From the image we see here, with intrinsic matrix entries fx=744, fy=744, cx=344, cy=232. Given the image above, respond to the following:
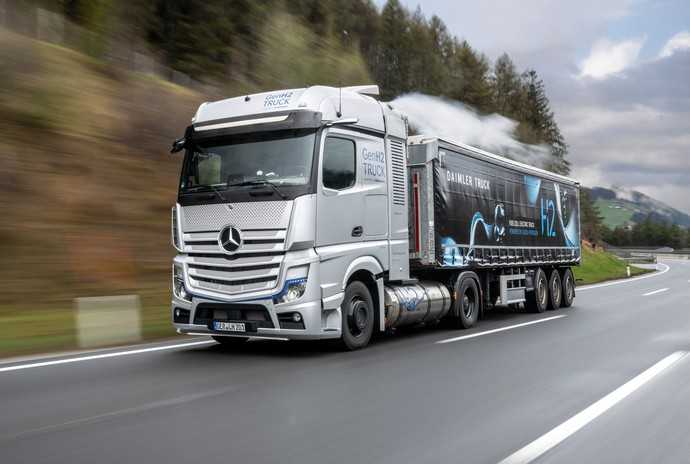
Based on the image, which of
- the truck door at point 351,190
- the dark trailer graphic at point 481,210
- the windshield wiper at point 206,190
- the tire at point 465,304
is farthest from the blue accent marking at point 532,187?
the windshield wiper at point 206,190

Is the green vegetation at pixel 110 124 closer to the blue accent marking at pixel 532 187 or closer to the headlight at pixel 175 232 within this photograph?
the headlight at pixel 175 232

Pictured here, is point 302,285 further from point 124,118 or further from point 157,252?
point 124,118

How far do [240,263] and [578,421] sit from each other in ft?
15.6

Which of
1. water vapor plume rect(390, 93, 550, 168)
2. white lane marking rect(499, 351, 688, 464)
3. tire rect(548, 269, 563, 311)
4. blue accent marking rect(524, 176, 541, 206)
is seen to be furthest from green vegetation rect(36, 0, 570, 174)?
white lane marking rect(499, 351, 688, 464)

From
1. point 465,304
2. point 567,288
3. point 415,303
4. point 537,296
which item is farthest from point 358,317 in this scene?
point 567,288

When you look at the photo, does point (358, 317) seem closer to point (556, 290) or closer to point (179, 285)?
point (179, 285)

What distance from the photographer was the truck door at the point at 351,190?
31.0 feet

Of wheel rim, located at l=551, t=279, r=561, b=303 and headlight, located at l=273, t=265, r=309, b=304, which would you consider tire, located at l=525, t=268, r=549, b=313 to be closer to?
wheel rim, located at l=551, t=279, r=561, b=303

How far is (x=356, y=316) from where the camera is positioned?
398 inches

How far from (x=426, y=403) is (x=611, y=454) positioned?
6.36 ft

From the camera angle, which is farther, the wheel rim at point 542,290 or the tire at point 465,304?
the wheel rim at point 542,290

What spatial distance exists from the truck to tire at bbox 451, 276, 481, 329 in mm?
757

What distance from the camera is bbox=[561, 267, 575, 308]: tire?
19.2 m

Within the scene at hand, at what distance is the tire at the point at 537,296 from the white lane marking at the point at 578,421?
859 cm
